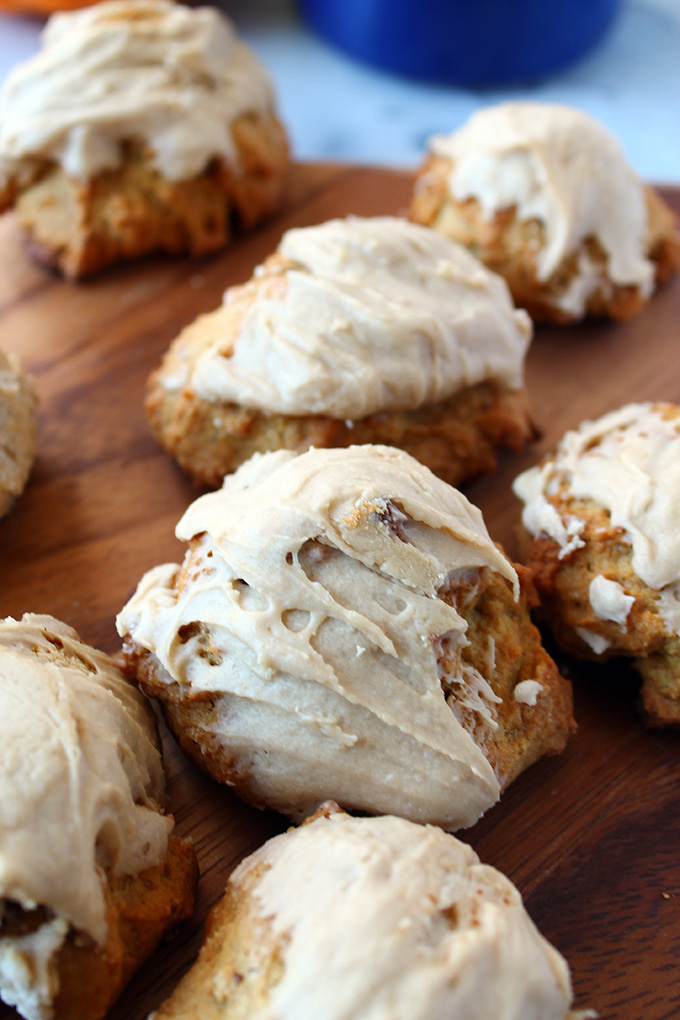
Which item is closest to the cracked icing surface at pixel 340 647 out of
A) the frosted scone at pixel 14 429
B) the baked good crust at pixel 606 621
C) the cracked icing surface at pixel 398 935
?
the cracked icing surface at pixel 398 935

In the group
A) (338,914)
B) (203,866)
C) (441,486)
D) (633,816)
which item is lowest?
(203,866)

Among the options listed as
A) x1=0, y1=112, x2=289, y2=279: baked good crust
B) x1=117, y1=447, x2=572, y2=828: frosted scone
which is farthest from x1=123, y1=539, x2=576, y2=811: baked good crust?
x1=0, y1=112, x2=289, y2=279: baked good crust

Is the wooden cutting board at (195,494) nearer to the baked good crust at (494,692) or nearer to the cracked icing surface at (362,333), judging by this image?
the baked good crust at (494,692)

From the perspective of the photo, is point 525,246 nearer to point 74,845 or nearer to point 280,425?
point 280,425

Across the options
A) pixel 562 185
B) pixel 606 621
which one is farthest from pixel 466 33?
pixel 606 621

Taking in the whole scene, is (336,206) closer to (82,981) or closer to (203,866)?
(203,866)

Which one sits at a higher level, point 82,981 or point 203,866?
point 82,981

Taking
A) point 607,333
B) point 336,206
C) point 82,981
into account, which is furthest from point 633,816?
point 336,206
